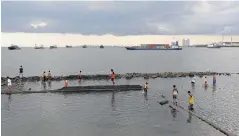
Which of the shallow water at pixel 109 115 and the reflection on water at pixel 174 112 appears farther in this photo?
the reflection on water at pixel 174 112

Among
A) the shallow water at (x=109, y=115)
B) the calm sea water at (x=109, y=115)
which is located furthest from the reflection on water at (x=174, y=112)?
the shallow water at (x=109, y=115)

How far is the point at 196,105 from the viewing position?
36.1 meters

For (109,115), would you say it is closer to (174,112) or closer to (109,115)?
(109,115)

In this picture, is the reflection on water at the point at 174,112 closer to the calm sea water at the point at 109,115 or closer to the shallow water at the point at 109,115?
the calm sea water at the point at 109,115

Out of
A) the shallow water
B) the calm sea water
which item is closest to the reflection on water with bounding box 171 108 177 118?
the calm sea water

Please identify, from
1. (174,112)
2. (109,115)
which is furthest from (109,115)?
(174,112)

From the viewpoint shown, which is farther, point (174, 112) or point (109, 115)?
point (174, 112)

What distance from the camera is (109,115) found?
98.8ft

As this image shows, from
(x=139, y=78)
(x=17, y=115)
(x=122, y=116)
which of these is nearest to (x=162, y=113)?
(x=122, y=116)

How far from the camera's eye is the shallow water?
2512cm

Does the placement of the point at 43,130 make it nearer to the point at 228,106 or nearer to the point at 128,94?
the point at 128,94

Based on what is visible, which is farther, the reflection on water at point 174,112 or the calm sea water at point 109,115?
the reflection on water at point 174,112

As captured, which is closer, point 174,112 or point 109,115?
point 109,115

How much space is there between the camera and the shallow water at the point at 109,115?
82.4ft
